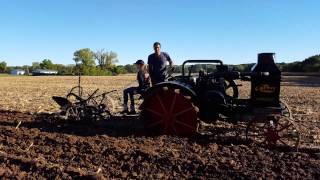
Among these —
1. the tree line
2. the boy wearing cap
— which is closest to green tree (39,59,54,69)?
the tree line

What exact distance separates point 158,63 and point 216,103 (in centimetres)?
203

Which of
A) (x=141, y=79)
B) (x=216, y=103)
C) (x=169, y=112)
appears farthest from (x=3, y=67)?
(x=216, y=103)

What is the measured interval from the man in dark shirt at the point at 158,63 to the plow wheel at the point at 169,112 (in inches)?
50.9

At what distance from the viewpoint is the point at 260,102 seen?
27.0 feet

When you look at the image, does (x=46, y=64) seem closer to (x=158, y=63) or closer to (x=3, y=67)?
(x=3, y=67)

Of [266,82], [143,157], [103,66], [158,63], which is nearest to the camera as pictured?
[143,157]

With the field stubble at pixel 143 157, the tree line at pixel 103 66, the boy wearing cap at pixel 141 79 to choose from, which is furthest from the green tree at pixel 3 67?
the field stubble at pixel 143 157

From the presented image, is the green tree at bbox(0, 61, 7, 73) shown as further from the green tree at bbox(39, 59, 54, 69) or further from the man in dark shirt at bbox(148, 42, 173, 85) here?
the man in dark shirt at bbox(148, 42, 173, 85)

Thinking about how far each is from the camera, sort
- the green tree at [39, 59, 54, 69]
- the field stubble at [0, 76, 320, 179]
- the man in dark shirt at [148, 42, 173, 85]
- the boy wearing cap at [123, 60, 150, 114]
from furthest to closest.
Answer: the green tree at [39, 59, 54, 69] < the boy wearing cap at [123, 60, 150, 114] < the man in dark shirt at [148, 42, 173, 85] < the field stubble at [0, 76, 320, 179]

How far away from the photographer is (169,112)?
28.3 ft

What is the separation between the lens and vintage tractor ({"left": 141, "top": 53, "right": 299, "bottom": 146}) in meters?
8.10

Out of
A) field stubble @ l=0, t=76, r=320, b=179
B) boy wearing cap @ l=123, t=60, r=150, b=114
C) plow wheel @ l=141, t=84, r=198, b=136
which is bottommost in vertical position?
field stubble @ l=0, t=76, r=320, b=179

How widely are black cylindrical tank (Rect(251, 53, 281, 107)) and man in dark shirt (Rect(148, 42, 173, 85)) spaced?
240 centimetres

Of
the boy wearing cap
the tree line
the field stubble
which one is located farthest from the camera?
the tree line
